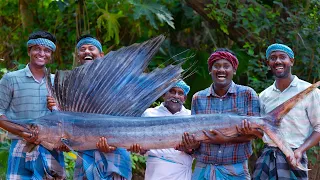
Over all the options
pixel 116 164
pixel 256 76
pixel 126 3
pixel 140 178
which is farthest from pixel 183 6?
pixel 116 164

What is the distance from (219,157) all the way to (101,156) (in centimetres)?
84

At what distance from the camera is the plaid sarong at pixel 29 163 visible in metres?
4.25

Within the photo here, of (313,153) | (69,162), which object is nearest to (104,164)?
(69,162)

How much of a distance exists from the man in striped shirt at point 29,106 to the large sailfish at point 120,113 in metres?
0.37

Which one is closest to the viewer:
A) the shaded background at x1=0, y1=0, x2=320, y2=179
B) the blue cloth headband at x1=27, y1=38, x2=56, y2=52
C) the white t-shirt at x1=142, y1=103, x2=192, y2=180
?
the blue cloth headband at x1=27, y1=38, x2=56, y2=52

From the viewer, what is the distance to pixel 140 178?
24.3 ft

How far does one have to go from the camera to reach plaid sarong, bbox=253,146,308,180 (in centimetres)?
426

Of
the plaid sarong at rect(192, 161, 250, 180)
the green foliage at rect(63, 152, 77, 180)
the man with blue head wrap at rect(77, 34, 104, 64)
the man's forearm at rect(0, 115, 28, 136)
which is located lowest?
the plaid sarong at rect(192, 161, 250, 180)

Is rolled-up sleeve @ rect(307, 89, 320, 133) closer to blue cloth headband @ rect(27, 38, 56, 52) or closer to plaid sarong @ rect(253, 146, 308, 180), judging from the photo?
plaid sarong @ rect(253, 146, 308, 180)

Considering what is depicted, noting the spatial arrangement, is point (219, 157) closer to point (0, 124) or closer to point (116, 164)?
point (116, 164)

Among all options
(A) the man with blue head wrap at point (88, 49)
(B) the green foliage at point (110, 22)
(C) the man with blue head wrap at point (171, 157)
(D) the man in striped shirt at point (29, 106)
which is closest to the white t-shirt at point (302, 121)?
(C) the man with blue head wrap at point (171, 157)

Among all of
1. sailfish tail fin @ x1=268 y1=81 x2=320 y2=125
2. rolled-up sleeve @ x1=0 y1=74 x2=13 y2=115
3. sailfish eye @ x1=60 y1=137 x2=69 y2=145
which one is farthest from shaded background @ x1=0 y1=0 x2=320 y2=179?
sailfish tail fin @ x1=268 y1=81 x2=320 y2=125

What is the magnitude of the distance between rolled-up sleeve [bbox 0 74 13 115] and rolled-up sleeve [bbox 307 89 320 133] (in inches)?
86.6

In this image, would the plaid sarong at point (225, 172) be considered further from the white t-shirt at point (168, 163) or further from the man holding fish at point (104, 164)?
the man holding fish at point (104, 164)
